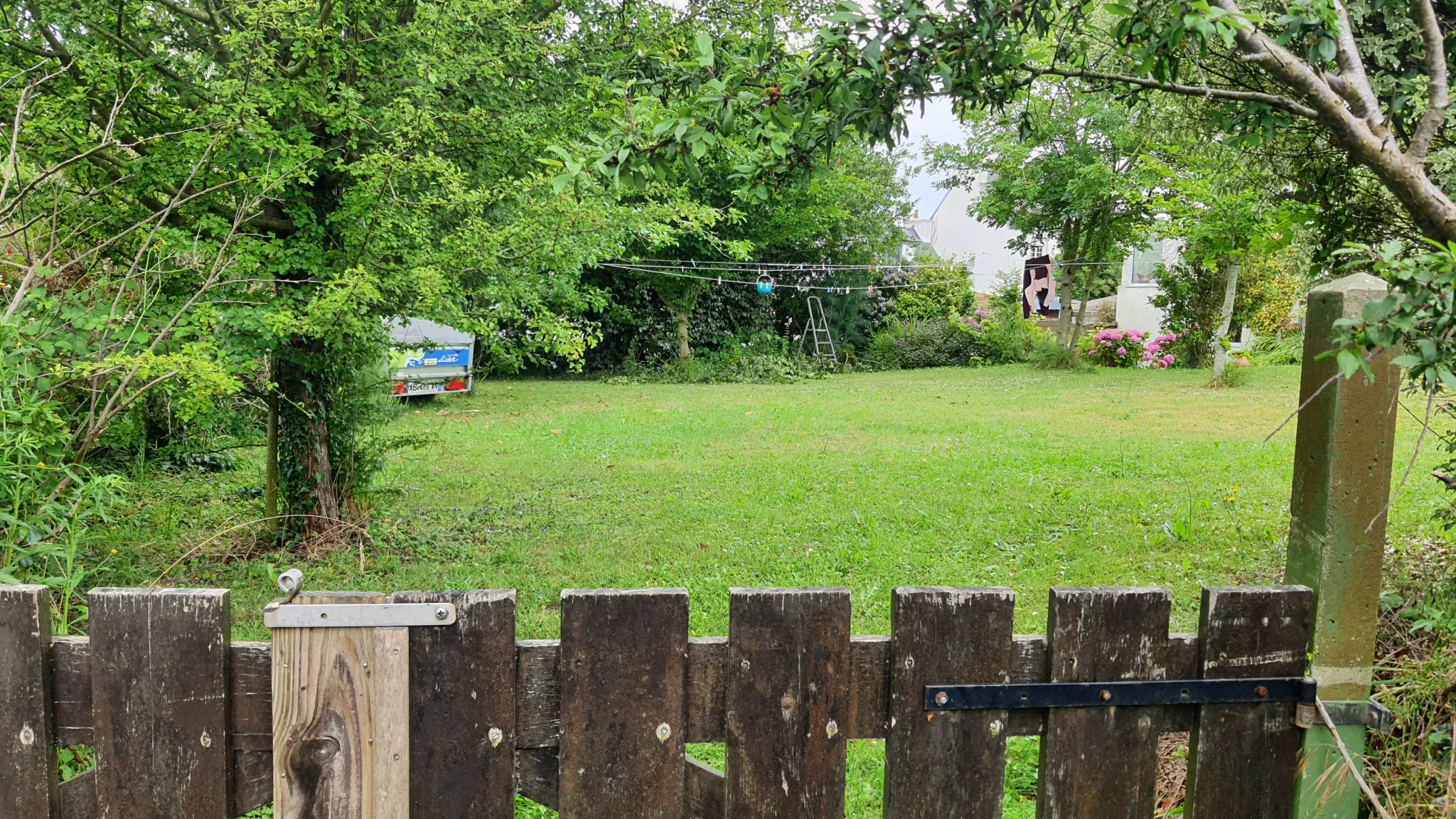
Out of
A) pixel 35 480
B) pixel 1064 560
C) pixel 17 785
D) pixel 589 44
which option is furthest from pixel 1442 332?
pixel 589 44

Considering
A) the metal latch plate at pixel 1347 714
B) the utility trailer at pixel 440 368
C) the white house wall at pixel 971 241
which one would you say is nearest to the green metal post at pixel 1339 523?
the metal latch plate at pixel 1347 714

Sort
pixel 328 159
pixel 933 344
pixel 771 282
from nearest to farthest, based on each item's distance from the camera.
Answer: pixel 328 159, pixel 933 344, pixel 771 282

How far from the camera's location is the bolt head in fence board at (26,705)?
1.60 metres

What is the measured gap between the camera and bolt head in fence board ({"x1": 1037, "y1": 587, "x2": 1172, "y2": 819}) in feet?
5.72

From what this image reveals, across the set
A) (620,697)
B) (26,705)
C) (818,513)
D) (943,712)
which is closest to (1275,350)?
(818,513)

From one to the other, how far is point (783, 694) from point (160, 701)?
1049 millimetres

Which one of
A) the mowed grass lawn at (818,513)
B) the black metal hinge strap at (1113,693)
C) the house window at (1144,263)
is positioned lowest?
the mowed grass lawn at (818,513)

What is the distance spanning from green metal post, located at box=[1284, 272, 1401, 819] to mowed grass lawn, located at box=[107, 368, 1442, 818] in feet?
4.87

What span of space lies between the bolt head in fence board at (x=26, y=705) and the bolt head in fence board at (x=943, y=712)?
1431 mm

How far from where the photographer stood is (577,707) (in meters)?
1.67

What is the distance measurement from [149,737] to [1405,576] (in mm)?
3525

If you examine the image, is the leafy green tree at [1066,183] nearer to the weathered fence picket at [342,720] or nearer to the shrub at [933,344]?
the shrub at [933,344]

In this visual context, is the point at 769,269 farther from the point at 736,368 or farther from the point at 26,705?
the point at 26,705

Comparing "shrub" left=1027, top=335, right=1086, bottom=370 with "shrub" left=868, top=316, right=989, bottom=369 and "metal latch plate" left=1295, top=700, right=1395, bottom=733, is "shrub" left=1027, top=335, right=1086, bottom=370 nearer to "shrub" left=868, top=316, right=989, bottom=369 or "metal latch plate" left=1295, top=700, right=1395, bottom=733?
A: "shrub" left=868, top=316, right=989, bottom=369
